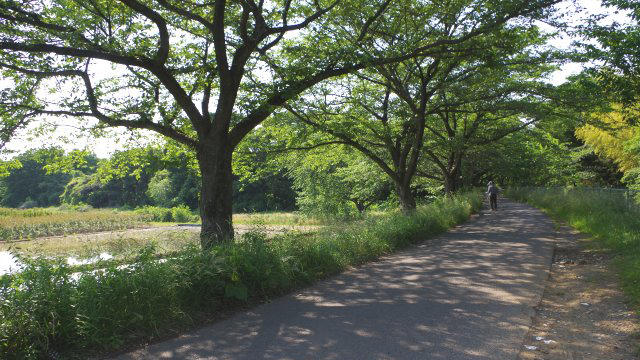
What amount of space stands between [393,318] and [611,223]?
9639 mm

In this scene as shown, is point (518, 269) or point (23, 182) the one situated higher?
point (23, 182)

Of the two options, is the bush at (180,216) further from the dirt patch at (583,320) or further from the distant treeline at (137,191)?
the dirt patch at (583,320)

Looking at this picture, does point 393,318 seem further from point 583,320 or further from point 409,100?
point 409,100

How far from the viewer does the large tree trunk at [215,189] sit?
8703mm

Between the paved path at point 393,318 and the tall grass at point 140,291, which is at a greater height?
the tall grass at point 140,291

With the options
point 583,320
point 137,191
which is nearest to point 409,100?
point 583,320

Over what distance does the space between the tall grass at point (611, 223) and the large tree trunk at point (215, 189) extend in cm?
681

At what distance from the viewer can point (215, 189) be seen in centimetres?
874

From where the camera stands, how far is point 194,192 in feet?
236

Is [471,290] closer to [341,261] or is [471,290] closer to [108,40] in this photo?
[341,261]

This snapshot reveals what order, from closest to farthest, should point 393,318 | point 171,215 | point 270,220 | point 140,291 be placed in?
point 140,291 < point 393,318 < point 270,220 < point 171,215

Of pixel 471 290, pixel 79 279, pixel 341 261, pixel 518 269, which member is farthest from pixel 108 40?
pixel 518 269

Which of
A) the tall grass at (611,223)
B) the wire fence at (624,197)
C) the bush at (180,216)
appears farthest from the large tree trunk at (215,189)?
the bush at (180,216)

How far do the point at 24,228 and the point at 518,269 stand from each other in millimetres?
26686
